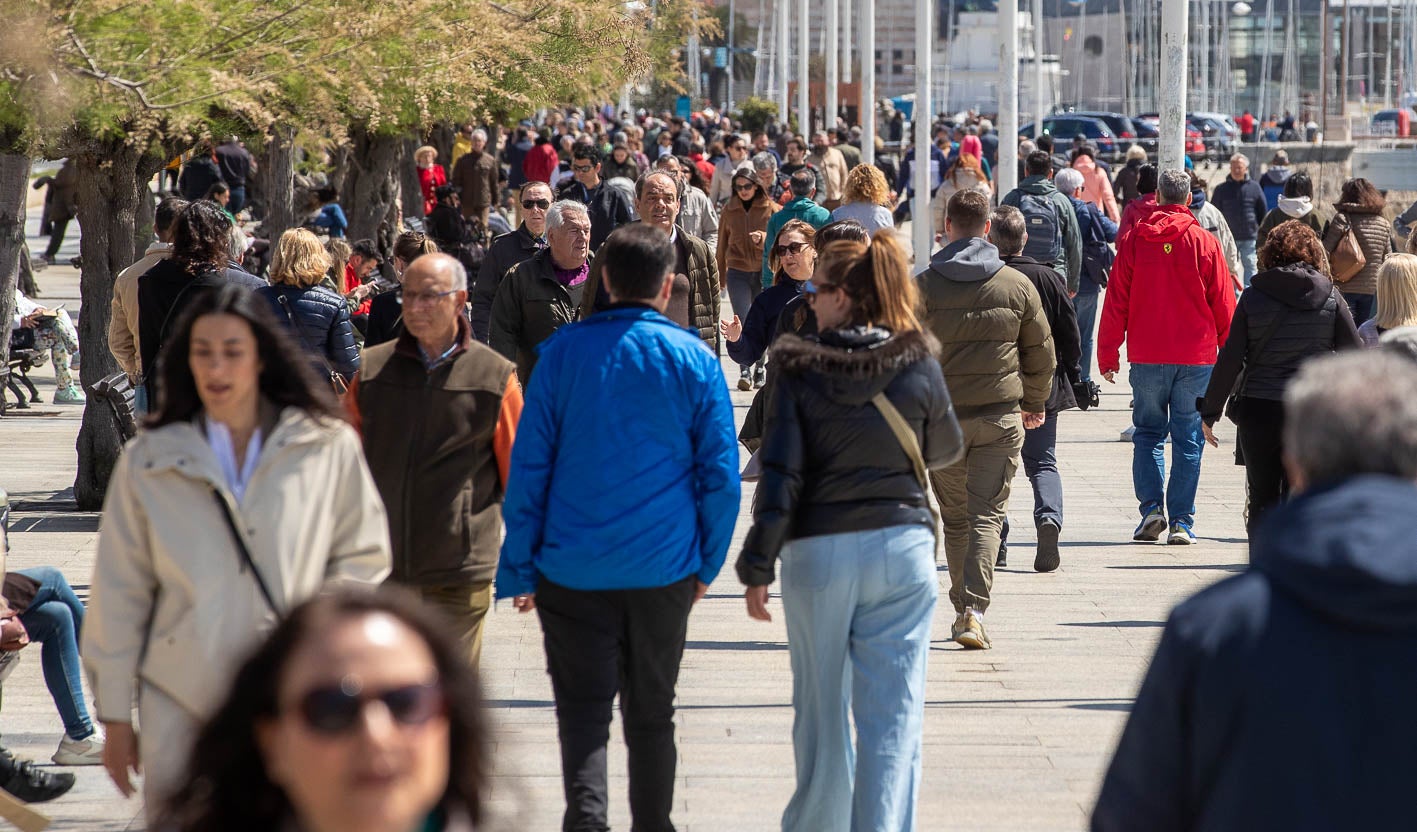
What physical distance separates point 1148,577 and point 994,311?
7.27 ft

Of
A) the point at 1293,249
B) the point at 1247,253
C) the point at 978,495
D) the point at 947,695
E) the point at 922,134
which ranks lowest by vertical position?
the point at 947,695

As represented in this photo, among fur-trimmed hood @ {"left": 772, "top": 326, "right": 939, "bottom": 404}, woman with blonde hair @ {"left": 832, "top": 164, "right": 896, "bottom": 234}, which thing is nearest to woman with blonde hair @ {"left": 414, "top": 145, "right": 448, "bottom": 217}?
woman with blonde hair @ {"left": 832, "top": 164, "right": 896, "bottom": 234}

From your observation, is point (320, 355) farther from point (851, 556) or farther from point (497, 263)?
point (851, 556)

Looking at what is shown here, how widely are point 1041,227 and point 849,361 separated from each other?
8.43m

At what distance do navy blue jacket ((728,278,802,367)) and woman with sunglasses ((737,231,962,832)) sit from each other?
9.15 ft

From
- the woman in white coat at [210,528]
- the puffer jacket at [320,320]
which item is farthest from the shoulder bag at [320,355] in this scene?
the woman in white coat at [210,528]

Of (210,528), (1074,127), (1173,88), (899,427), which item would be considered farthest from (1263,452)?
(1074,127)

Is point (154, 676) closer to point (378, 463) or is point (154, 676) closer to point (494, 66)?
point (378, 463)

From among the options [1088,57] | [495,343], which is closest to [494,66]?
[495,343]

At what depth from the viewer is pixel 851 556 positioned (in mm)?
5051

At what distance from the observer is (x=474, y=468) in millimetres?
5246

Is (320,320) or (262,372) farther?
(320,320)

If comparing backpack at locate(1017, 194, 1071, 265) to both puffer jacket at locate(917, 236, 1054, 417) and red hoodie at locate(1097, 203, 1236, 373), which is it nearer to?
red hoodie at locate(1097, 203, 1236, 373)

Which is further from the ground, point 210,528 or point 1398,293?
point 1398,293
